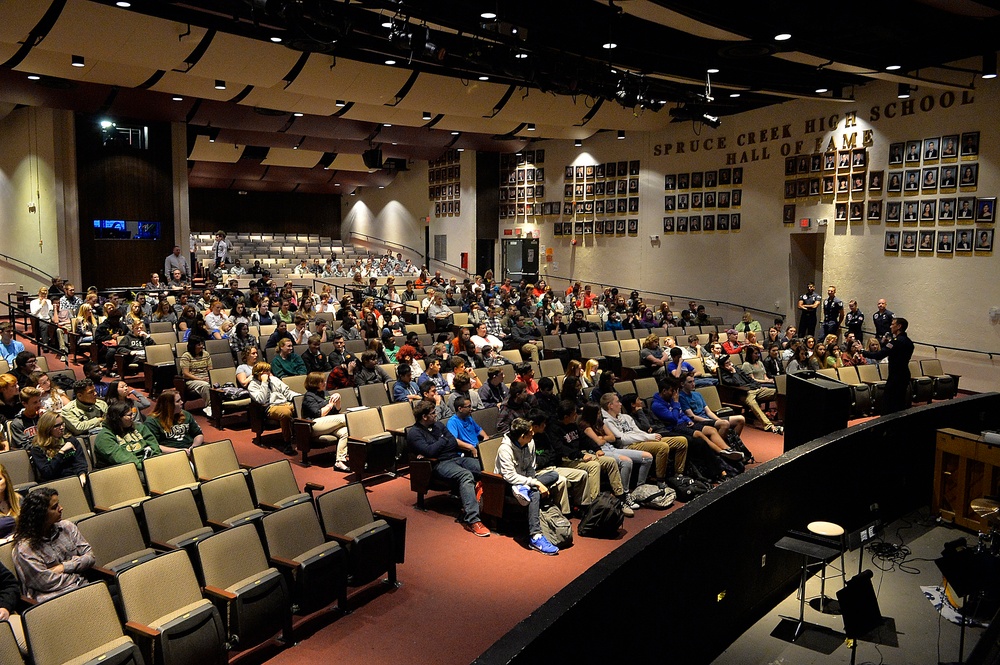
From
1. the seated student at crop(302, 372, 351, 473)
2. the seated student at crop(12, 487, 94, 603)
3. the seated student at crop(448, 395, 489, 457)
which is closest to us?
the seated student at crop(12, 487, 94, 603)

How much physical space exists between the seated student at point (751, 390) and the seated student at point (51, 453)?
7285 millimetres

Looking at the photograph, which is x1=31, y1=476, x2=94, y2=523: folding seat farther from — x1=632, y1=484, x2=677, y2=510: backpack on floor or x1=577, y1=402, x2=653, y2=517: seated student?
x1=632, y1=484, x2=677, y2=510: backpack on floor

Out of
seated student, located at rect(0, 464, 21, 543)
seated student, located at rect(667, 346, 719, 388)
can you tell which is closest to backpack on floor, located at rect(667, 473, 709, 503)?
seated student, located at rect(667, 346, 719, 388)

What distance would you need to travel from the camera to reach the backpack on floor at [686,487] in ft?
21.8

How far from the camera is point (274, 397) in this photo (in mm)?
7598

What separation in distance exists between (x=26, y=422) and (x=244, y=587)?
319cm

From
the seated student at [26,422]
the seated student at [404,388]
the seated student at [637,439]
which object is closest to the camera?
the seated student at [26,422]

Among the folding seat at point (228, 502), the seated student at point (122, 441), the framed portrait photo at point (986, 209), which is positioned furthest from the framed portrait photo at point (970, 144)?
the seated student at point (122, 441)

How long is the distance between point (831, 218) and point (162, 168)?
14275 millimetres

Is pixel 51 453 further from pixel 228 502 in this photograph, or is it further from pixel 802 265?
pixel 802 265

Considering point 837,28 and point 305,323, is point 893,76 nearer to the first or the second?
point 837,28

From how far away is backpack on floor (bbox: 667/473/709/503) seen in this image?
666 cm

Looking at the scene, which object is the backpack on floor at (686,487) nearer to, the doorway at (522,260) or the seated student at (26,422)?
the seated student at (26,422)

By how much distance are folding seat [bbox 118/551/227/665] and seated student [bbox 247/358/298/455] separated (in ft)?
11.2
